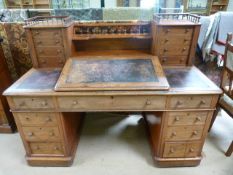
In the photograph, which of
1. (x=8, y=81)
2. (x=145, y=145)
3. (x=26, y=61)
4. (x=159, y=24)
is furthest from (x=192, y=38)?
(x=8, y=81)

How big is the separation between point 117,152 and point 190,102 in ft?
2.93

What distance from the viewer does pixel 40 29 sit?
1555 mm

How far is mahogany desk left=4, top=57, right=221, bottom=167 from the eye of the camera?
1.31m

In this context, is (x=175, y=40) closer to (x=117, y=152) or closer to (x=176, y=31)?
(x=176, y=31)

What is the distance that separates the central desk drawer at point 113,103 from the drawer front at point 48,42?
0.56m

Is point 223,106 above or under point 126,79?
under

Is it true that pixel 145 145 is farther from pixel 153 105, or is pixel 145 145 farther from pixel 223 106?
pixel 223 106

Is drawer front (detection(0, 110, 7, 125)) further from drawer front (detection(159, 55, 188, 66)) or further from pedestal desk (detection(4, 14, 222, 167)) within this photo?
drawer front (detection(159, 55, 188, 66))

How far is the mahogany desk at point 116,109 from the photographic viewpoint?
131 cm

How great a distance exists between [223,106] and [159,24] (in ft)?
3.28

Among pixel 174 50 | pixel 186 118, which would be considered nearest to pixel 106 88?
pixel 186 118

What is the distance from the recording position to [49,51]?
1650mm

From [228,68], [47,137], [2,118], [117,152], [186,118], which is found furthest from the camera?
[2,118]

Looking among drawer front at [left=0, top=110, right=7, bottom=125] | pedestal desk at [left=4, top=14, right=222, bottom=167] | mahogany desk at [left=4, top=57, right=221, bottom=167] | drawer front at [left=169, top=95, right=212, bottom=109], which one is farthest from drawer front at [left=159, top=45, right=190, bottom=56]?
drawer front at [left=0, top=110, right=7, bottom=125]
